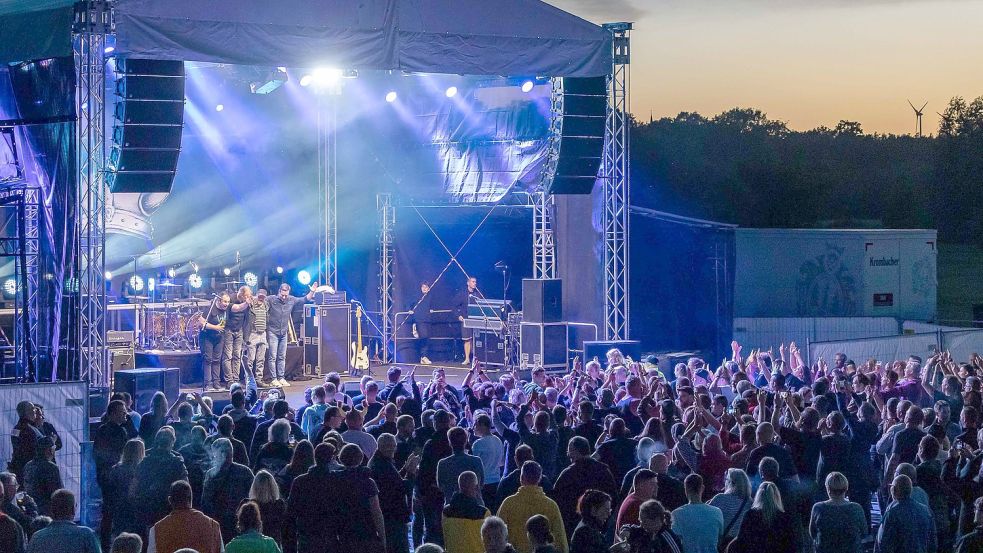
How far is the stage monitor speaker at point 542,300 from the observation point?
18328 millimetres

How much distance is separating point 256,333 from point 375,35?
18.5 ft

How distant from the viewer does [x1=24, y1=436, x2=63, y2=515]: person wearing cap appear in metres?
7.92

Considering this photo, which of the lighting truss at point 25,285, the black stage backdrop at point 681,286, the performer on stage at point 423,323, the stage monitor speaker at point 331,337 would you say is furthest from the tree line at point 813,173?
the lighting truss at point 25,285

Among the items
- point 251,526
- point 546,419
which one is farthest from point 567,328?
point 251,526

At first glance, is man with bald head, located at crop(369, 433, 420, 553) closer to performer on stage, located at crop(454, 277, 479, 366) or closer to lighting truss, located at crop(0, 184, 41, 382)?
lighting truss, located at crop(0, 184, 41, 382)

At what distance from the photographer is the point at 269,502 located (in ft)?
23.1

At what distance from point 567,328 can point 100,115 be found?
26.9ft

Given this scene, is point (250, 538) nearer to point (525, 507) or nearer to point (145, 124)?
point (525, 507)

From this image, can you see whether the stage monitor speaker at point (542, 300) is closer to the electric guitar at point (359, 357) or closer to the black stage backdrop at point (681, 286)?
the electric guitar at point (359, 357)

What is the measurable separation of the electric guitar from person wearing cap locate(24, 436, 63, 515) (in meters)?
12.4

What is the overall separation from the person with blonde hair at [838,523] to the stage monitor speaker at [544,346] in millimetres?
11236

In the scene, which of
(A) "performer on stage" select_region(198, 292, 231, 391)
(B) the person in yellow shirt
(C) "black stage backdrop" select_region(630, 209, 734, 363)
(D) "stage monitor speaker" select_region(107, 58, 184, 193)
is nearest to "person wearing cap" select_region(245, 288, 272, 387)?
(A) "performer on stage" select_region(198, 292, 231, 391)

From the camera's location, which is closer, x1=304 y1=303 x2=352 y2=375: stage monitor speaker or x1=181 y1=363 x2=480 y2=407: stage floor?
x1=181 y1=363 x2=480 y2=407: stage floor

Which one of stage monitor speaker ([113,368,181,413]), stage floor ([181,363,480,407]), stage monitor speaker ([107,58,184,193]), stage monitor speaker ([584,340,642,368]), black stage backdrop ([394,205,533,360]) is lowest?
stage floor ([181,363,480,407])
